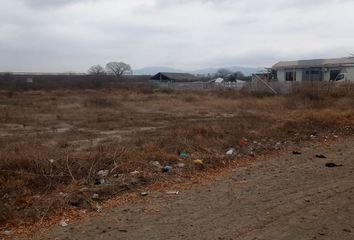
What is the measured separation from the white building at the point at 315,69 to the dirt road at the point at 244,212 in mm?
40808

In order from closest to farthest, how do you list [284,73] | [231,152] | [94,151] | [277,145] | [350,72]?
[94,151] < [231,152] < [277,145] < [350,72] < [284,73]

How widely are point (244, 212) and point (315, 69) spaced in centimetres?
4736

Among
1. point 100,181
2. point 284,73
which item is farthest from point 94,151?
point 284,73

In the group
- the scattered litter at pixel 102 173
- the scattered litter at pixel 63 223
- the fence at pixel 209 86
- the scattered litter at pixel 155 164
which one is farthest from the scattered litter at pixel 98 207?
the fence at pixel 209 86

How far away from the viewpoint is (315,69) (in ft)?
166

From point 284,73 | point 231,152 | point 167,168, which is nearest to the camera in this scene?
point 167,168

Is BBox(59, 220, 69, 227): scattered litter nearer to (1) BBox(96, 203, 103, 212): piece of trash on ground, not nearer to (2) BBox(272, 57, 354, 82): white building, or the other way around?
(1) BBox(96, 203, 103, 212): piece of trash on ground

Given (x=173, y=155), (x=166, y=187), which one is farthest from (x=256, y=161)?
(x=166, y=187)

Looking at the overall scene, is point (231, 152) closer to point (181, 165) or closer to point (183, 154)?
point (183, 154)

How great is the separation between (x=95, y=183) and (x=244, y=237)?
3.01m

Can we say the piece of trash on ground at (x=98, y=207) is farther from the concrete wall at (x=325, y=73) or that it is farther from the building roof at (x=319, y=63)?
the building roof at (x=319, y=63)

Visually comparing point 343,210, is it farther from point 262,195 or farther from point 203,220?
point 203,220

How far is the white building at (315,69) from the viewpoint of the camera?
47.2 meters

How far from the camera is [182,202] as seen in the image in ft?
20.6
